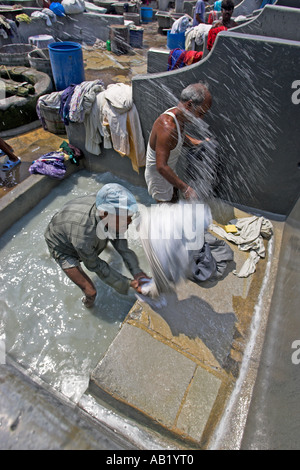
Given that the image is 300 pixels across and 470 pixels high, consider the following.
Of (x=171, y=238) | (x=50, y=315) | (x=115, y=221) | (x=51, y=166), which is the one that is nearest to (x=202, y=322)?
(x=171, y=238)

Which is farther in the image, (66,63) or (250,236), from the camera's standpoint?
(66,63)

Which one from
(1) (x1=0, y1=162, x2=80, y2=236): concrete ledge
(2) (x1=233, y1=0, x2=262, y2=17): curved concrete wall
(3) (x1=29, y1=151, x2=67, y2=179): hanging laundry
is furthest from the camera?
(2) (x1=233, y1=0, x2=262, y2=17): curved concrete wall

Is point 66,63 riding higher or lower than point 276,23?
lower

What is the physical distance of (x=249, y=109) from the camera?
13.3 ft

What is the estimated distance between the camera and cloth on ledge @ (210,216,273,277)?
405 cm

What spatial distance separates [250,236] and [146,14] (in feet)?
71.2

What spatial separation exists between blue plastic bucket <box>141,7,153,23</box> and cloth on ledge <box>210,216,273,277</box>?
21.2m

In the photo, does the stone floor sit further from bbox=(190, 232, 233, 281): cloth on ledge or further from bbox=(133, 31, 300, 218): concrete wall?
bbox=(133, 31, 300, 218): concrete wall

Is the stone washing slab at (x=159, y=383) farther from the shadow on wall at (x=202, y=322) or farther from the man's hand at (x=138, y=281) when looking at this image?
the man's hand at (x=138, y=281)

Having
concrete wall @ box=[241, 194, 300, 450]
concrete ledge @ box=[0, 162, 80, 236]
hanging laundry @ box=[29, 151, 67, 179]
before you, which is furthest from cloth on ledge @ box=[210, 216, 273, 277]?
concrete ledge @ box=[0, 162, 80, 236]

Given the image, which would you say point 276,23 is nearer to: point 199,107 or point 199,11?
point 199,107

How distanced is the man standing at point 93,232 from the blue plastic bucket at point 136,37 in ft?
47.0

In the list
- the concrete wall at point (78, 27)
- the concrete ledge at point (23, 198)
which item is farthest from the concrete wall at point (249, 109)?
the concrete wall at point (78, 27)
